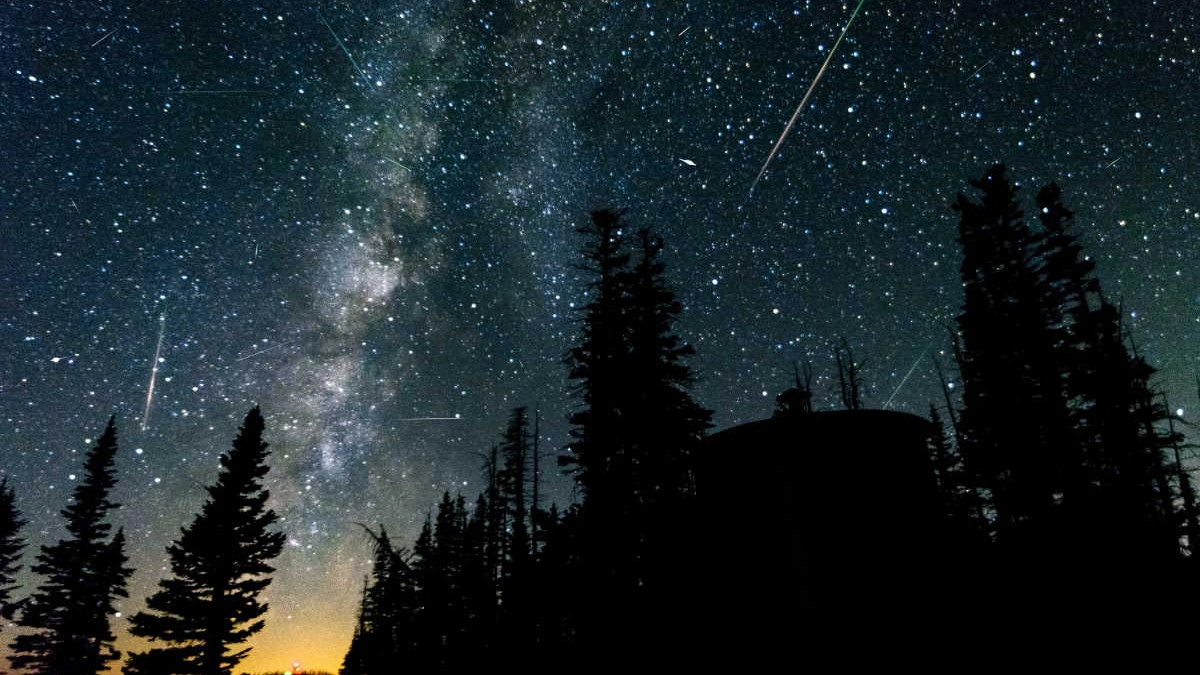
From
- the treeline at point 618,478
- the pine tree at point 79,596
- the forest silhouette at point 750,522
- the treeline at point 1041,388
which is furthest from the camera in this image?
the pine tree at point 79,596

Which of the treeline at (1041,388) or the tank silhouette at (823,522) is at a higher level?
the treeline at (1041,388)

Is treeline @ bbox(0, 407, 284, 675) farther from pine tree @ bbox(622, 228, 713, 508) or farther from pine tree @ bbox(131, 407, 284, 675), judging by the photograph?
pine tree @ bbox(622, 228, 713, 508)

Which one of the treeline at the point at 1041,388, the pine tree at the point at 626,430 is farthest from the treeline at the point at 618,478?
the treeline at the point at 1041,388

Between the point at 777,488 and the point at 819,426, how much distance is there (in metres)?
1.54

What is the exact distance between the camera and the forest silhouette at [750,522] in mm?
9891

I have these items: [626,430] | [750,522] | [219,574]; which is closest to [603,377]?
[626,430]

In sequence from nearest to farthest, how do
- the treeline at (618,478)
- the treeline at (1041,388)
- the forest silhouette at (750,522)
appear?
the forest silhouette at (750,522)
the treeline at (618,478)
the treeline at (1041,388)

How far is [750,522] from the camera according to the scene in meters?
11.2

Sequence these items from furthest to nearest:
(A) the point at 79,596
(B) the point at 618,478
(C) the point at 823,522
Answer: (A) the point at 79,596 < (B) the point at 618,478 < (C) the point at 823,522

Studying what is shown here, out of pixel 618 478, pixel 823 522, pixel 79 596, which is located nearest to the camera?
pixel 823 522

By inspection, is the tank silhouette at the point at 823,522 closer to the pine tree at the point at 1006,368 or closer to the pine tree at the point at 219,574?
the pine tree at the point at 1006,368

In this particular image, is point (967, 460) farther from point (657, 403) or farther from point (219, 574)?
point (219, 574)

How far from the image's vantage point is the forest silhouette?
989cm

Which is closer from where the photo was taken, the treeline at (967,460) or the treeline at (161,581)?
the treeline at (967,460)
